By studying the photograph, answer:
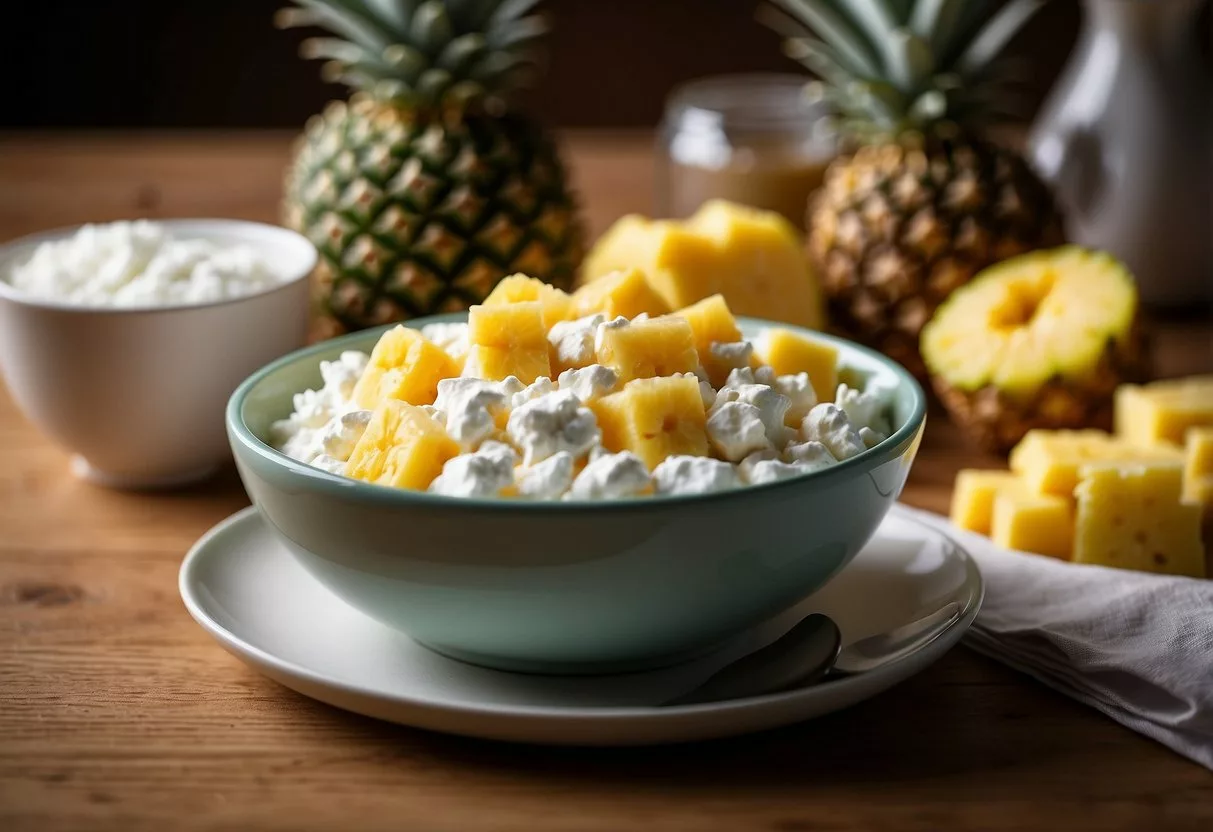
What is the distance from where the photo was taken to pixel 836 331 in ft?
6.72

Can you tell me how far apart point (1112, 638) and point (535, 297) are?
22.5 inches

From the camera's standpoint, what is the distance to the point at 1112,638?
1.16 meters

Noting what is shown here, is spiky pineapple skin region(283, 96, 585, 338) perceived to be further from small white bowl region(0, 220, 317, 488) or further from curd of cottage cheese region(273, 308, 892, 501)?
curd of cottage cheese region(273, 308, 892, 501)

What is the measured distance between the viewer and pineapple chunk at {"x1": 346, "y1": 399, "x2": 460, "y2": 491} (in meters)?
1.00

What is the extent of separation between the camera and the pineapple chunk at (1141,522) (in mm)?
1367

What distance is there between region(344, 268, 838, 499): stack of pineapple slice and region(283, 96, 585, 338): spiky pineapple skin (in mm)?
658

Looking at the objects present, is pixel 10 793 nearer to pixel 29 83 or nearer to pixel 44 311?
pixel 44 311

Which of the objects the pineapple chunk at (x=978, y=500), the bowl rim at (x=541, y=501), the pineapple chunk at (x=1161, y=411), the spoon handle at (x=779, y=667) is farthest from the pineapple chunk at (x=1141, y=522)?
the spoon handle at (x=779, y=667)

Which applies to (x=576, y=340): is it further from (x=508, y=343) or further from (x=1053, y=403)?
(x=1053, y=403)

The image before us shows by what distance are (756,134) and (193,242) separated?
0.96 m

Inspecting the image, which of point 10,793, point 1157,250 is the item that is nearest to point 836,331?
point 1157,250

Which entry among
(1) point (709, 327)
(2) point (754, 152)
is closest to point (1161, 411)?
(1) point (709, 327)

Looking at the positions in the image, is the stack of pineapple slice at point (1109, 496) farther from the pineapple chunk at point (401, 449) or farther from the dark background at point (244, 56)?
the dark background at point (244, 56)

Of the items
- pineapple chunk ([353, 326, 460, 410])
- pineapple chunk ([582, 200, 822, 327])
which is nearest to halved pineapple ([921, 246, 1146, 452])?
pineapple chunk ([582, 200, 822, 327])
